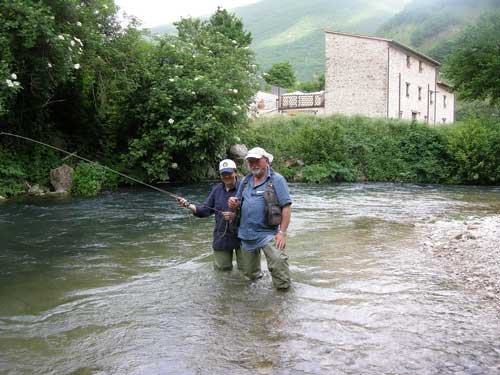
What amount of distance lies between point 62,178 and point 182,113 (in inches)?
192

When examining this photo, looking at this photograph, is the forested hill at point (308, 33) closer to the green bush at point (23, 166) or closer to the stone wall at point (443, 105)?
the stone wall at point (443, 105)

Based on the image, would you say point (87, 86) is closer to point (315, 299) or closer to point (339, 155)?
point (339, 155)

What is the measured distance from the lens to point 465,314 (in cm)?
544

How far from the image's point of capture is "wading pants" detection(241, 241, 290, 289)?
5992mm

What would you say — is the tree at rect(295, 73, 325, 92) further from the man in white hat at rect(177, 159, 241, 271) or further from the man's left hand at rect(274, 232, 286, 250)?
the man's left hand at rect(274, 232, 286, 250)

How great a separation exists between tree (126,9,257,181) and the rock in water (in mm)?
2326

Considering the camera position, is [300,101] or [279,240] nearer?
[279,240]

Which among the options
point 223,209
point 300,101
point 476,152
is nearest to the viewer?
point 223,209

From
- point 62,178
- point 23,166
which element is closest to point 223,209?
point 62,178

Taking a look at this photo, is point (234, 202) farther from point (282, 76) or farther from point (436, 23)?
point (282, 76)

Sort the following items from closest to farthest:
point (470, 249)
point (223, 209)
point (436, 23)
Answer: point (223, 209) → point (470, 249) → point (436, 23)

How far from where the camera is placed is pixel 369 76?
3897 cm

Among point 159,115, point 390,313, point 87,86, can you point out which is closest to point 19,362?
point 390,313

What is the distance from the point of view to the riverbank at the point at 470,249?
6.64 meters
